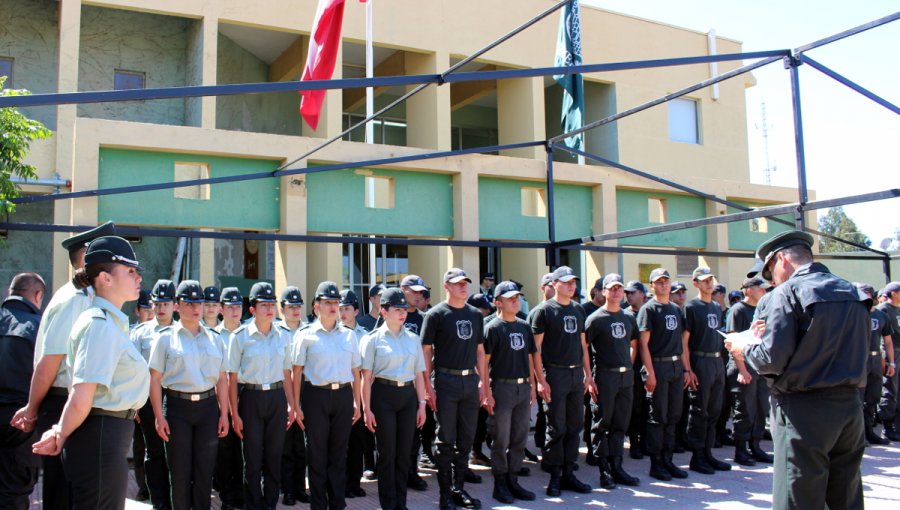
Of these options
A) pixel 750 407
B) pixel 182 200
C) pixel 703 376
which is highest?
pixel 182 200

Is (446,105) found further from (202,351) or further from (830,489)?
(830,489)

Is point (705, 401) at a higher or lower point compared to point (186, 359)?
lower

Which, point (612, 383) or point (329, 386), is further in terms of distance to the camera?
point (612, 383)

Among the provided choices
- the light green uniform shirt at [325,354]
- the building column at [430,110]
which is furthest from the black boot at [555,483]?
the building column at [430,110]

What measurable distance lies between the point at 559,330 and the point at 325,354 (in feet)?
8.24

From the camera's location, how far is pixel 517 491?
713 cm

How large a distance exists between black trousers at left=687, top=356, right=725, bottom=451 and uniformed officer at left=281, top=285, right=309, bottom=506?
4280mm

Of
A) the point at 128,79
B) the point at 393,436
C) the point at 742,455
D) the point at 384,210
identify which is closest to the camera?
the point at 393,436

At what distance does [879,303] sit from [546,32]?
382 inches

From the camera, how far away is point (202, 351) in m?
6.04

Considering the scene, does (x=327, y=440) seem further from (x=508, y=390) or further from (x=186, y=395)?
(x=508, y=390)

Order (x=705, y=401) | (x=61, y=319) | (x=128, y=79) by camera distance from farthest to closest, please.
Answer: (x=128, y=79) → (x=705, y=401) → (x=61, y=319)

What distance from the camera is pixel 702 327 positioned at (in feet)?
28.3

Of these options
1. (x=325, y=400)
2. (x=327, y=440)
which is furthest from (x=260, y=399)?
(x=327, y=440)
